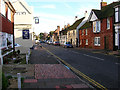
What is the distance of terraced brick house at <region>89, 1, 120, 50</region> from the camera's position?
25459 mm

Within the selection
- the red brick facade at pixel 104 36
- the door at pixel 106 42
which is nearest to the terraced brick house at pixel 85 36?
the red brick facade at pixel 104 36

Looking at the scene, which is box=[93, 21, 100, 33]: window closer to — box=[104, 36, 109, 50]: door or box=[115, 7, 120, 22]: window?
box=[104, 36, 109, 50]: door

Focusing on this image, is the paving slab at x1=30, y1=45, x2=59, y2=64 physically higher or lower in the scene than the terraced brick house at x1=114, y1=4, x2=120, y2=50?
lower

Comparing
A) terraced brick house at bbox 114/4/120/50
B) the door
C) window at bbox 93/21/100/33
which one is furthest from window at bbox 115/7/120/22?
window at bbox 93/21/100/33

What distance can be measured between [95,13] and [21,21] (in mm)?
15251

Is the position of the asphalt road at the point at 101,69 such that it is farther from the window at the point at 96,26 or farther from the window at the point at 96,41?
the window at the point at 96,26

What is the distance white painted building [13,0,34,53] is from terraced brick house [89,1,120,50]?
13845 mm

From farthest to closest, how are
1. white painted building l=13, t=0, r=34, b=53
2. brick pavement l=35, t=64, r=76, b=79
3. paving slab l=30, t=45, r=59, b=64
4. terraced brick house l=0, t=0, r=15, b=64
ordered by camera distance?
white painted building l=13, t=0, r=34, b=53, paving slab l=30, t=45, r=59, b=64, terraced brick house l=0, t=0, r=15, b=64, brick pavement l=35, t=64, r=76, b=79

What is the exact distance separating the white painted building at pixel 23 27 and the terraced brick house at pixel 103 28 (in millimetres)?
13845

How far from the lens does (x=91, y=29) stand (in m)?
33.2

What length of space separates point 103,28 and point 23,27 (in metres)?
15.5

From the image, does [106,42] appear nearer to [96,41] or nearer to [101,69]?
[96,41]

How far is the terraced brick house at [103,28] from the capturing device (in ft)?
83.5

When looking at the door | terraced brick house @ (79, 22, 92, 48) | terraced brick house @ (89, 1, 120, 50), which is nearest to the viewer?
terraced brick house @ (89, 1, 120, 50)
